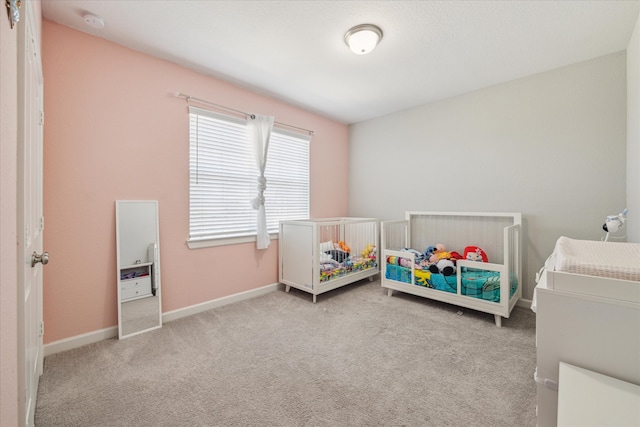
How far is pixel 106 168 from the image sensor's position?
2.03m

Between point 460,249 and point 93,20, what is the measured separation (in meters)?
3.88

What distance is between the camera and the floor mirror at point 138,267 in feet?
6.83

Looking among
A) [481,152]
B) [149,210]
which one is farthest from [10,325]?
[481,152]

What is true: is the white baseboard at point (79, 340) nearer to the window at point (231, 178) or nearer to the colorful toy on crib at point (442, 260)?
the window at point (231, 178)

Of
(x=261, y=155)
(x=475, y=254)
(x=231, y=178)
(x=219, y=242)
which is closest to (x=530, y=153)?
(x=475, y=254)

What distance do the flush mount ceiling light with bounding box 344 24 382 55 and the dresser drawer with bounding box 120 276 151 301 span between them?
8.21 ft

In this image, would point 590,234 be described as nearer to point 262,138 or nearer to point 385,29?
point 385,29

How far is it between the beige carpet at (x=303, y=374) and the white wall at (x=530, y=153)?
1.02 m

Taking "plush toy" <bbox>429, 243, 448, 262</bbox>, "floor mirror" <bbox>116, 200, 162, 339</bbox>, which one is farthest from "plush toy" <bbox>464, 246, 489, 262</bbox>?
"floor mirror" <bbox>116, 200, 162, 339</bbox>

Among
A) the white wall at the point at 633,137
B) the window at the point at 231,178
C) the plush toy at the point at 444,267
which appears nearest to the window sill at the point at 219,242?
the window at the point at 231,178

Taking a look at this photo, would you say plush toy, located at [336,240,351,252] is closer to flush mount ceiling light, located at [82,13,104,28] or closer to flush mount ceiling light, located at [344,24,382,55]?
flush mount ceiling light, located at [344,24,382,55]

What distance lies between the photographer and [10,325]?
0.75 m

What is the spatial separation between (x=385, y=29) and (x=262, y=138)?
1589mm

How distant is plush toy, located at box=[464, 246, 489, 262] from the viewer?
8.64 feet
